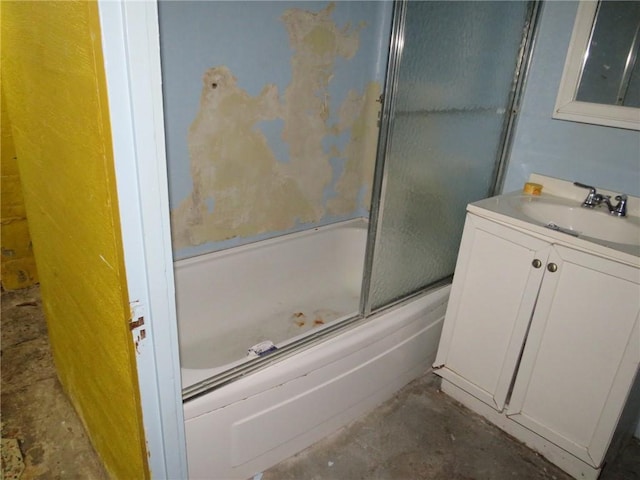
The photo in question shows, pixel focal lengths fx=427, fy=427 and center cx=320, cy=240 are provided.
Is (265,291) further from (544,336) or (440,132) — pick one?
(544,336)

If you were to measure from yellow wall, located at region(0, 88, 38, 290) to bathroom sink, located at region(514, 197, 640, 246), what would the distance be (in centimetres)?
254

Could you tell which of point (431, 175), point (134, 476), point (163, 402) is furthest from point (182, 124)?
point (134, 476)

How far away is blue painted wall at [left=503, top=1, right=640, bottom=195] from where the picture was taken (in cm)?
166

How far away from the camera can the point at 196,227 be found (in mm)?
1990

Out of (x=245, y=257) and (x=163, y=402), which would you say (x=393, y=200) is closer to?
(x=245, y=257)

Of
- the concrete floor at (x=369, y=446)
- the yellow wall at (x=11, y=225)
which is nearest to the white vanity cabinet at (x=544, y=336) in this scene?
the concrete floor at (x=369, y=446)

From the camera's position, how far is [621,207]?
1612mm

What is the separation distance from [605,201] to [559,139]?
0.33 m

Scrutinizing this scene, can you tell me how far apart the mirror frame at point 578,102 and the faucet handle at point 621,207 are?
0.85ft

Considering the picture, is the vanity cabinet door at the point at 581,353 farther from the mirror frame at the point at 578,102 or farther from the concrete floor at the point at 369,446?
the mirror frame at the point at 578,102

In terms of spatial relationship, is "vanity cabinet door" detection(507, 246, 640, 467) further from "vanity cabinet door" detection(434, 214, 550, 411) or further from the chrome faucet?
the chrome faucet

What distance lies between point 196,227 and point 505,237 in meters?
1.33

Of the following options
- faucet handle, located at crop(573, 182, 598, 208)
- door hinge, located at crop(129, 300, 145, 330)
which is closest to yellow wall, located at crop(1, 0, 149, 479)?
door hinge, located at crop(129, 300, 145, 330)

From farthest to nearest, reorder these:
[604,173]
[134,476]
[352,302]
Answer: [352,302] < [604,173] < [134,476]
